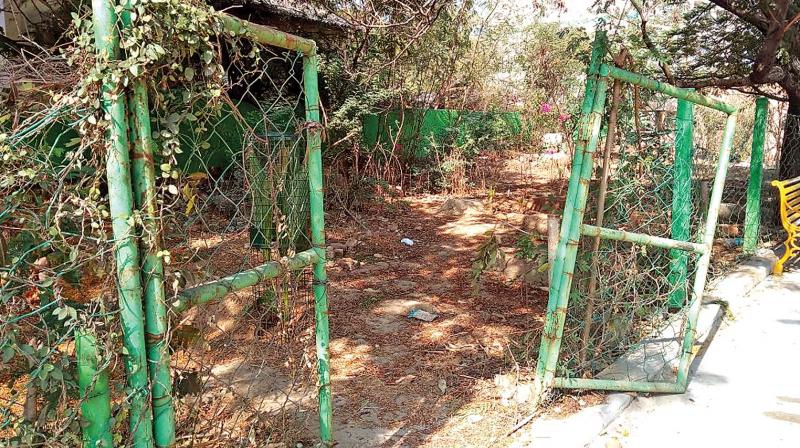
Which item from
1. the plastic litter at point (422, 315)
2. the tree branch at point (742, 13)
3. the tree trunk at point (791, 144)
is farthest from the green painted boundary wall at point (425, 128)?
the plastic litter at point (422, 315)

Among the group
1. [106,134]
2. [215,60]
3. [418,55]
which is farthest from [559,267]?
[418,55]

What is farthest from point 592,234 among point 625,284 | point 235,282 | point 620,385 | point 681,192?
point 235,282

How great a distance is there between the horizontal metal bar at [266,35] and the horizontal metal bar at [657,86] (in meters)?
1.51

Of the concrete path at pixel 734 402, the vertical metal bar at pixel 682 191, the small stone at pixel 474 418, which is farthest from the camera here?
the vertical metal bar at pixel 682 191

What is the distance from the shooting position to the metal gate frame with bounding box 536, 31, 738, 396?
300 centimetres

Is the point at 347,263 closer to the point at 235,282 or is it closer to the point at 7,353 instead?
the point at 235,282

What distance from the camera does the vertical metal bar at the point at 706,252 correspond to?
349 centimetres

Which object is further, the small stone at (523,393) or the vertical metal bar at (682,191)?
the vertical metal bar at (682,191)

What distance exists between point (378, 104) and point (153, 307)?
29.5ft

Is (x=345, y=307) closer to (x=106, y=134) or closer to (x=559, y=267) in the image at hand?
(x=559, y=267)

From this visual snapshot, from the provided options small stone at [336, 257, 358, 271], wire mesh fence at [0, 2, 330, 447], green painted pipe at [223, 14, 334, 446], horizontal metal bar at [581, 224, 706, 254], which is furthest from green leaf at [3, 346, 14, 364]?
small stone at [336, 257, 358, 271]

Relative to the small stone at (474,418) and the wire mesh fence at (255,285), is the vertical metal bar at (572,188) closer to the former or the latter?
the small stone at (474,418)

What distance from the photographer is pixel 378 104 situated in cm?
1043

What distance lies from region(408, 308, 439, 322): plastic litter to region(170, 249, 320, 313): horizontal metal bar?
102 inches
